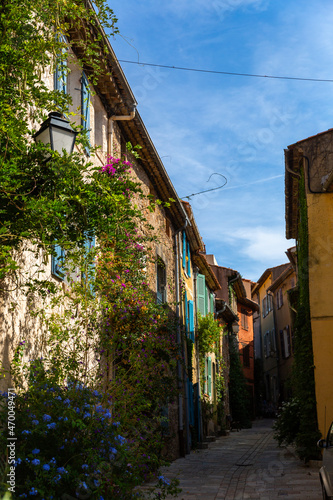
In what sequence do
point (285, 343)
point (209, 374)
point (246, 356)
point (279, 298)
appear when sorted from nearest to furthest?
point (209, 374) < point (285, 343) < point (279, 298) < point (246, 356)

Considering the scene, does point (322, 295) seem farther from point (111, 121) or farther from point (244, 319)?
point (244, 319)

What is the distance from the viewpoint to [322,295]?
11852 mm

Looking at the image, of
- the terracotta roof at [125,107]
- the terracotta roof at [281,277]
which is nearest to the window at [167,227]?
the terracotta roof at [125,107]

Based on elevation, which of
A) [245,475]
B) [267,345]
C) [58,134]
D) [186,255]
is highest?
[186,255]

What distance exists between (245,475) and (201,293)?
414 inches

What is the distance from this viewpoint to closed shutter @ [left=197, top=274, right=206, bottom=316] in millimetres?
20703

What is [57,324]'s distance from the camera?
6.55 metres

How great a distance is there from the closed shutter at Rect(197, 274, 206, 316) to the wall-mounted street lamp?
15.8 metres

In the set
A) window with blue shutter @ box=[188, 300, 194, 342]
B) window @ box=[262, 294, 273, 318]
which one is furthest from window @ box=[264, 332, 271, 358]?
window with blue shutter @ box=[188, 300, 194, 342]

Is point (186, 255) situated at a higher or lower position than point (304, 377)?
higher

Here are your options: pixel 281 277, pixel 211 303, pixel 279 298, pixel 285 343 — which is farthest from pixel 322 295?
pixel 279 298

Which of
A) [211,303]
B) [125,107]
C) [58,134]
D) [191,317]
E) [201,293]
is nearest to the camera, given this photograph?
[58,134]

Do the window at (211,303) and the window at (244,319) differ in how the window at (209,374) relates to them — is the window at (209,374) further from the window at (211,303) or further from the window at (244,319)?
the window at (244,319)

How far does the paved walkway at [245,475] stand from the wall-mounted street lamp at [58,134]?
3477 millimetres
